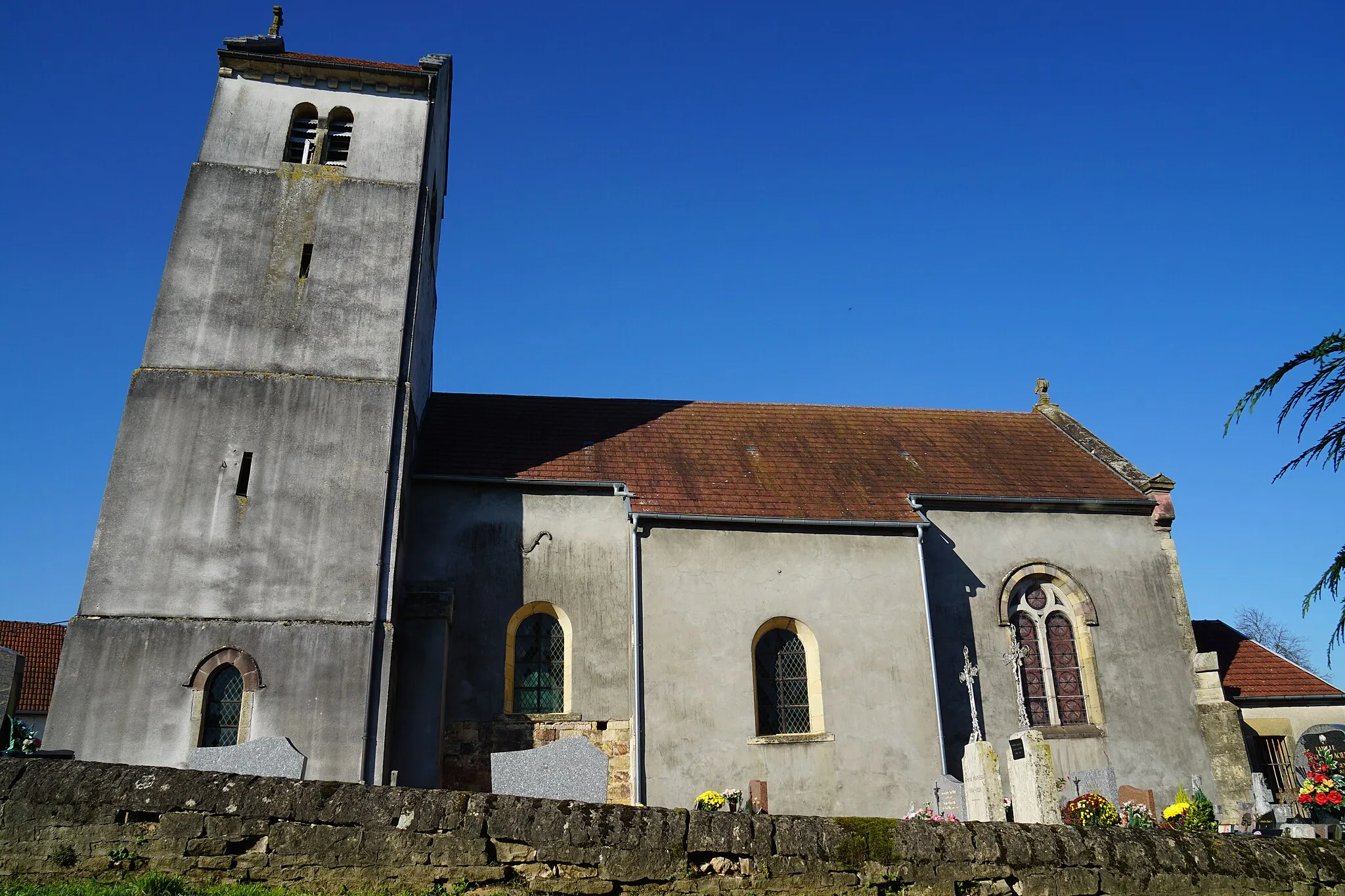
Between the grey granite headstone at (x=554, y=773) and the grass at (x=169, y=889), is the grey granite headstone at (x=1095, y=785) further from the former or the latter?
the grass at (x=169, y=889)

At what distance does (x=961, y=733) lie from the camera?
599 inches

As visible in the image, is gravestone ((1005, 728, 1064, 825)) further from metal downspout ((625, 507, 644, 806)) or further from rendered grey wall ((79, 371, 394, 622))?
rendered grey wall ((79, 371, 394, 622))

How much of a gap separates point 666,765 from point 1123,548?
948 centimetres

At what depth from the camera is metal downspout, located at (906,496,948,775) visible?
14625 mm

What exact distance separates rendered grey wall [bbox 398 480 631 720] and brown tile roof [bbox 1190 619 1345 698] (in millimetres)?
10592

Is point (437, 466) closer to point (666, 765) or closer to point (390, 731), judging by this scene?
point (390, 731)

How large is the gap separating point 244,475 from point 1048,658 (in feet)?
44.0

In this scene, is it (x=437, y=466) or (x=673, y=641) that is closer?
(x=673, y=641)

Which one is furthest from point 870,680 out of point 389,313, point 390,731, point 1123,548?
point 389,313

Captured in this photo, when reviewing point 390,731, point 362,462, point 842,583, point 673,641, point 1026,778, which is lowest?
point 1026,778

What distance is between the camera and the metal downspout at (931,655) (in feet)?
48.0

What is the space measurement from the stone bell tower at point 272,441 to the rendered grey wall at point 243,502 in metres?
0.03

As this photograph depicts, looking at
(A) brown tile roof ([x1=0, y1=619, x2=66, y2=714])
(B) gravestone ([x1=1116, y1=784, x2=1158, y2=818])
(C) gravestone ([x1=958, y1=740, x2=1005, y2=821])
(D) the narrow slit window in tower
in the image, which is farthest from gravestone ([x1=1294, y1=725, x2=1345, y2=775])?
(A) brown tile roof ([x1=0, y1=619, x2=66, y2=714])

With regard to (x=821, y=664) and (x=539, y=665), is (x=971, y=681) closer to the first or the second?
(x=821, y=664)
